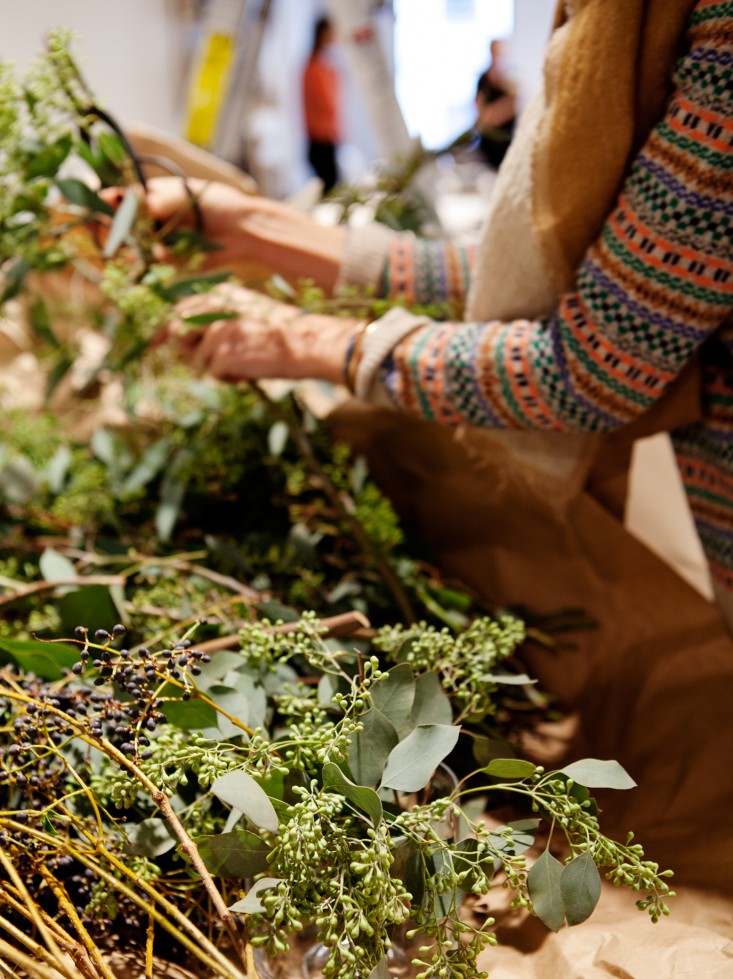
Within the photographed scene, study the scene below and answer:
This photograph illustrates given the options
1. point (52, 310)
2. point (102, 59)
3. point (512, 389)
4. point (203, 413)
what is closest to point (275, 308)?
point (203, 413)

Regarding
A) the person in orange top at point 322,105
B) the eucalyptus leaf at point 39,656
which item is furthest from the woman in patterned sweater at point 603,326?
the person in orange top at point 322,105

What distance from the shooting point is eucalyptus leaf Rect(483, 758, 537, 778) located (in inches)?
15.2

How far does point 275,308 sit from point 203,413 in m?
0.14

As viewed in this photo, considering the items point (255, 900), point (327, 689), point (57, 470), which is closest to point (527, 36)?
point (57, 470)

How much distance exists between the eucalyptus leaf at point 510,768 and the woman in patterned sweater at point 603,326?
28cm

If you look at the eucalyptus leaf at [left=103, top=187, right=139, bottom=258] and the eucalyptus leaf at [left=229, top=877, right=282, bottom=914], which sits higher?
the eucalyptus leaf at [left=103, top=187, right=139, bottom=258]

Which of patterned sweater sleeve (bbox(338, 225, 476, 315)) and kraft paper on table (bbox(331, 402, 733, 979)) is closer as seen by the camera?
kraft paper on table (bbox(331, 402, 733, 979))

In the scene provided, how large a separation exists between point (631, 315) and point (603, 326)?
2 cm

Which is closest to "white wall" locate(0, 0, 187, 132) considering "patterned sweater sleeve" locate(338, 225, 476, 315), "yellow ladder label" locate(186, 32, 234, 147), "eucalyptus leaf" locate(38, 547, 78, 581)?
"yellow ladder label" locate(186, 32, 234, 147)

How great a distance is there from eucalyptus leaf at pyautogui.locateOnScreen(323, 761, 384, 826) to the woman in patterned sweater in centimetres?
32

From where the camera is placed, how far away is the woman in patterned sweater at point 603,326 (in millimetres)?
477

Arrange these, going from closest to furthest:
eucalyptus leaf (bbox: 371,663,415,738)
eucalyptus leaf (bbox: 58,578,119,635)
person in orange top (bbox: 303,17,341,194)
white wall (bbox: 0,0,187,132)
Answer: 1. eucalyptus leaf (bbox: 371,663,415,738)
2. eucalyptus leaf (bbox: 58,578,119,635)
3. white wall (bbox: 0,0,187,132)
4. person in orange top (bbox: 303,17,341,194)

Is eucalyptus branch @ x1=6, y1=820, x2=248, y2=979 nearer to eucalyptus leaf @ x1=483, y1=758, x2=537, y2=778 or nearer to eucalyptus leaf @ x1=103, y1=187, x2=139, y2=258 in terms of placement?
eucalyptus leaf @ x1=483, y1=758, x2=537, y2=778

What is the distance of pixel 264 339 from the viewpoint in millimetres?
713
